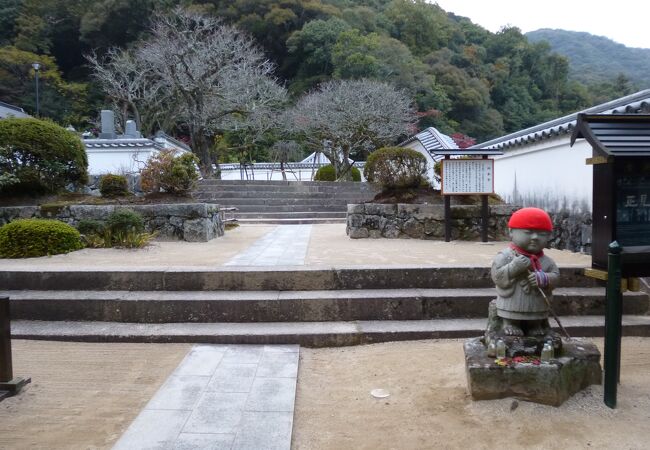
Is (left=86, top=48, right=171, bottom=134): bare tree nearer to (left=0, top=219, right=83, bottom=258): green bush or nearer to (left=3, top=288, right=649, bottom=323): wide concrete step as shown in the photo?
A: (left=0, top=219, right=83, bottom=258): green bush

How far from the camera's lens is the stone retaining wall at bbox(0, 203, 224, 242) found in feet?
27.1

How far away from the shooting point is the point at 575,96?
3612 cm

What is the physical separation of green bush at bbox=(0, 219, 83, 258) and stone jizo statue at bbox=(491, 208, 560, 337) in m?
6.07

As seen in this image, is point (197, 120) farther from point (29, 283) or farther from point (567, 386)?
point (567, 386)

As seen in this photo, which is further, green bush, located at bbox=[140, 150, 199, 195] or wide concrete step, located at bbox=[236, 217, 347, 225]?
wide concrete step, located at bbox=[236, 217, 347, 225]

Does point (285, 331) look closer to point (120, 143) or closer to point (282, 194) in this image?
point (282, 194)

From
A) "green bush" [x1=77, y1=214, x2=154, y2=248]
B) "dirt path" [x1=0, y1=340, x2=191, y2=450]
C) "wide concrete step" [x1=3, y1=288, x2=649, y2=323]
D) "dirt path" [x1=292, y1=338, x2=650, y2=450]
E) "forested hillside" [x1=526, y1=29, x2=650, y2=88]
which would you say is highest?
"forested hillside" [x1=526, y1=29, x2=650, y2=88]

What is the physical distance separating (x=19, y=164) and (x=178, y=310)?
614cm

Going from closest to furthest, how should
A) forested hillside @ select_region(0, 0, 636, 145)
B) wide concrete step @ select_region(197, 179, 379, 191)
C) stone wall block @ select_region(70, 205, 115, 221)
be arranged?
stone wall block @ select_region(70, 205, 115, 221), wide concrete step @ select_region(197, 179, 379, 191), forested hillside @ select_region(0, 0, 636, 145)

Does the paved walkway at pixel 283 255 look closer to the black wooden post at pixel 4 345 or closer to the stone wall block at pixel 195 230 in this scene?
the stone wall block at pixel 195 230

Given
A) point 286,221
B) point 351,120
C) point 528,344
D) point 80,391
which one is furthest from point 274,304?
point 351,120

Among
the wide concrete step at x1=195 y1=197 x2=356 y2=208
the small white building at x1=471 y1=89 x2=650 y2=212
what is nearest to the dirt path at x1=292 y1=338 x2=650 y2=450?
the small white building at x1=471 y1=89 x2=650 y2=212

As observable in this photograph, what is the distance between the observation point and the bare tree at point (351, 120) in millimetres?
21656

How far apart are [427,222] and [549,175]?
8.08ft
